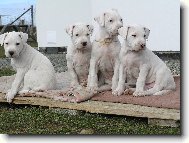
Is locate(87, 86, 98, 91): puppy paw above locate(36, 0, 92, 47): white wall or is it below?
below

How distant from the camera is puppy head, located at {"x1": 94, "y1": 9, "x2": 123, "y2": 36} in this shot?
20.0 ft

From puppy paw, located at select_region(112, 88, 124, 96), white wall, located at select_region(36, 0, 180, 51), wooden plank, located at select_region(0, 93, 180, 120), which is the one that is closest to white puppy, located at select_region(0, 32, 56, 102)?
wooden plank, located at select_region(0, 93, 180, 120)

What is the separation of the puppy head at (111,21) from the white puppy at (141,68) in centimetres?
19

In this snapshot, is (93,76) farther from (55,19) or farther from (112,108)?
(55,19)

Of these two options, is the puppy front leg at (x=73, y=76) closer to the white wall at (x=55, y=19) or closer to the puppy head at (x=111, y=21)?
the puppy head at (x=111, y=21)

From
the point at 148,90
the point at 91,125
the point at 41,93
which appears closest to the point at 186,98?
the point at 91,125

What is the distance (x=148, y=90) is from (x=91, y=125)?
1012mm

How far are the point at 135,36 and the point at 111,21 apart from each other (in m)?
0.51

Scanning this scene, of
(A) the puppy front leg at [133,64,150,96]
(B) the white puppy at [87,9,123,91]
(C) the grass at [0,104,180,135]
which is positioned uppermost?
(B) the white puppy at [87,9,123,91]

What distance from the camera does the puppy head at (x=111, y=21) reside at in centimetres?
610

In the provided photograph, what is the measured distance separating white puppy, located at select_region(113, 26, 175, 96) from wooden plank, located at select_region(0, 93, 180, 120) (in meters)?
0.46

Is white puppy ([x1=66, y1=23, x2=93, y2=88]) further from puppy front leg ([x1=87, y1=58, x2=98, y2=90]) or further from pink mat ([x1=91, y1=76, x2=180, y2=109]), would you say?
pink mat ([x1=91, y1=76, x2=180, y2=109])

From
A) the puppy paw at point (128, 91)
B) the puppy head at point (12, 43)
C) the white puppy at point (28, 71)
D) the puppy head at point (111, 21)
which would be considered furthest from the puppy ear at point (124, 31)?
the puppy head at point (12, 43)
